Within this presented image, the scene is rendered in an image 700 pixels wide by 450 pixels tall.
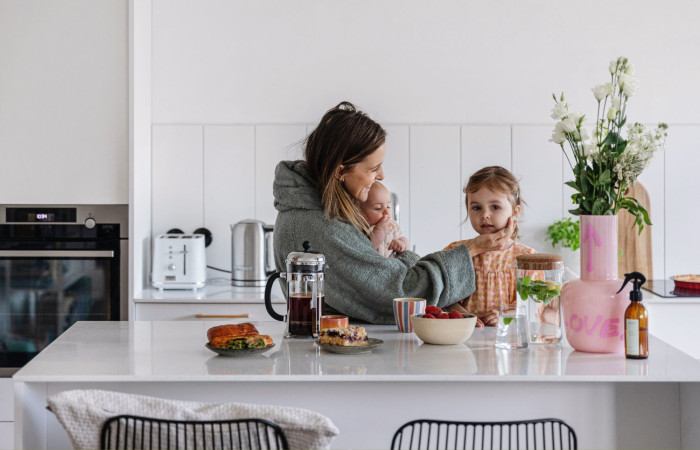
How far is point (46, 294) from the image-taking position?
131 inches

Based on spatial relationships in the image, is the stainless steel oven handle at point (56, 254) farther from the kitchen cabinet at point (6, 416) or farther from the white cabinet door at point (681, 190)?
the white cabinet door at point (681, 190)

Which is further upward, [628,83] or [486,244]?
[628,83]

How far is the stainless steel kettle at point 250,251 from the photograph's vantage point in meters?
3.48

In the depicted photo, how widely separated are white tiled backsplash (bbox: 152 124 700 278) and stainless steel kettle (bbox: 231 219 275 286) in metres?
0.24

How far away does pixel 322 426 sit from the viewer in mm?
1165

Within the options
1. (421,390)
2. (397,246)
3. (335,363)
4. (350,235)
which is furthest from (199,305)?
(421,390)

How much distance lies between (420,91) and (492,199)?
1473 mm

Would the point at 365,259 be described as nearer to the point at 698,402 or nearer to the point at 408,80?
the point at 698,402

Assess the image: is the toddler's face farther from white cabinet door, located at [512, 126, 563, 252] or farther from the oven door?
the oven door

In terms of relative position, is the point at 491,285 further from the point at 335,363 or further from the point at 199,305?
the point at 199,305

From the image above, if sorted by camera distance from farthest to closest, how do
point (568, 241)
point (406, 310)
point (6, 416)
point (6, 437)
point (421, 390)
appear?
point (568, 241) < point (6, 416) < point (6, 437) < point (406, 310) < point (421, 390)

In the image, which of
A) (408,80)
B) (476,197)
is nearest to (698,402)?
(476,197)

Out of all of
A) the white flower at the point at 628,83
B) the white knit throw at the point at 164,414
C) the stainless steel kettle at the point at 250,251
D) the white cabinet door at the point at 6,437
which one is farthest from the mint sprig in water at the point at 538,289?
the white cabinet door at the point at 6,437

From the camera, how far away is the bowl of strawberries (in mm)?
1863
